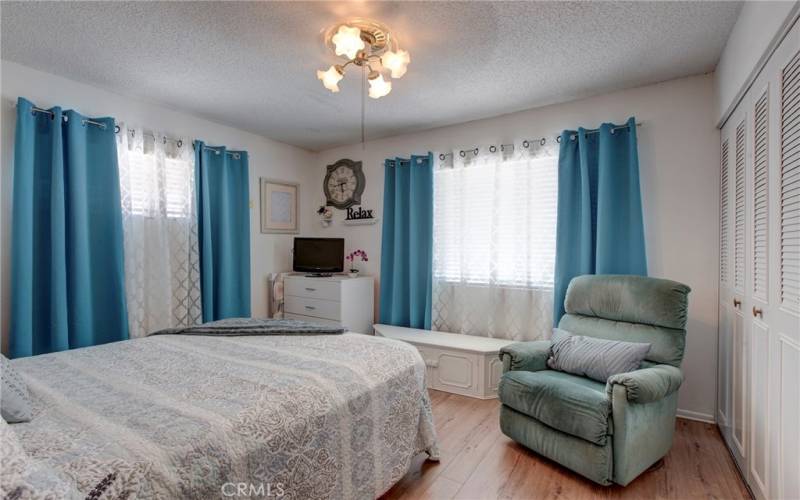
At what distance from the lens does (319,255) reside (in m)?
4.16

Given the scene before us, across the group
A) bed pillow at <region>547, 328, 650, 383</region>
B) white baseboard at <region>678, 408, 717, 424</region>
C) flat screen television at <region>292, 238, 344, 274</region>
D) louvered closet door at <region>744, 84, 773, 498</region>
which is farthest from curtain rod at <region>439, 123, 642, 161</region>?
white baseboard at <region>678, 408, 717, 424</region>

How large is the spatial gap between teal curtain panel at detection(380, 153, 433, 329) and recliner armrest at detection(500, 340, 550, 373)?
4.56 feet

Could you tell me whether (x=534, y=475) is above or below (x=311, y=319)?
below

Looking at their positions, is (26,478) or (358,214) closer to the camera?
(26,478)

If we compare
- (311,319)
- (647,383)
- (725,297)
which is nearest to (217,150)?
(311,319)

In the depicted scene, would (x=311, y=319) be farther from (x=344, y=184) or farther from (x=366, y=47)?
(x=366, y=47)

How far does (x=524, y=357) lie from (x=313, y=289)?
2.30 m

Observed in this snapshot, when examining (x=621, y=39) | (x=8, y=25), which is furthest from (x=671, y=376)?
(x=8, y=25)

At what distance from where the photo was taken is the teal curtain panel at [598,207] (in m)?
2.77

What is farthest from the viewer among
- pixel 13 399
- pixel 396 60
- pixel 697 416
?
pixel 697 416

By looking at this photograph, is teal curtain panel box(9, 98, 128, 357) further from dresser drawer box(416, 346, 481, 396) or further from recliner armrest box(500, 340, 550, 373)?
recliner armrest box(500, 340, 550, 373)

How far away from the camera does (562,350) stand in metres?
2.37

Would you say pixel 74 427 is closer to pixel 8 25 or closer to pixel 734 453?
pixel 8 25

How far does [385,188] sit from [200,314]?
7.10 ft
